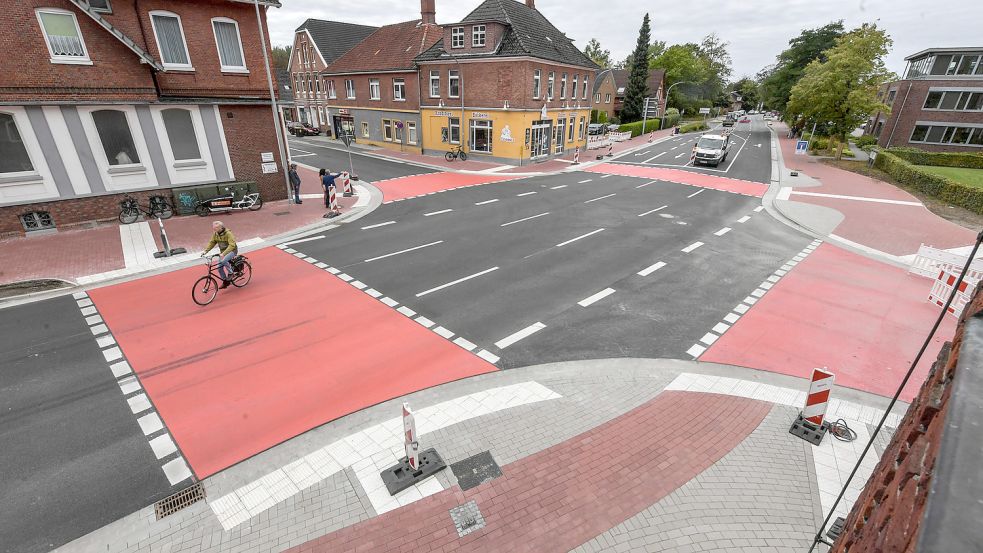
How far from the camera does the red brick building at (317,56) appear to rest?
4547 centimetres

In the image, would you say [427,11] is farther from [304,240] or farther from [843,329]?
[843,329]

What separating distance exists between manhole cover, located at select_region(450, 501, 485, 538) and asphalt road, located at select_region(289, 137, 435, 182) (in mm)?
22685

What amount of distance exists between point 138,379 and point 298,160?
2789 centimetres

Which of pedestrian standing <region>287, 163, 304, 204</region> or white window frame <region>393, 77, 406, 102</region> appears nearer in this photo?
pedestrian standing <region>287, 163, 304, 204</region>

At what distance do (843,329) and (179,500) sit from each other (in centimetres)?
1258

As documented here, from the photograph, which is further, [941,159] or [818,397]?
[941,159]

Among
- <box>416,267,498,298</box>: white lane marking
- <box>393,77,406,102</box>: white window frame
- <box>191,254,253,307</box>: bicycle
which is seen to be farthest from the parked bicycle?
<box>393,77,406,102</box>: white window frame

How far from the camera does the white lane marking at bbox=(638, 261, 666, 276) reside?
41.4ft

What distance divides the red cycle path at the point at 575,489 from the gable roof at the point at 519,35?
27010 millimetres

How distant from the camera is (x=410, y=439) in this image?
5.79 m

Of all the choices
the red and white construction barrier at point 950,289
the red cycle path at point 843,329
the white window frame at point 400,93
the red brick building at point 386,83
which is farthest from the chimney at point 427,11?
the red and white construction barrier at point 950,289

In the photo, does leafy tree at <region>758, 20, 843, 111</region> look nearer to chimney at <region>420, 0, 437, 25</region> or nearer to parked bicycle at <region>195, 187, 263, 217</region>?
chimney at <region>420, 0, 437, 25</region>

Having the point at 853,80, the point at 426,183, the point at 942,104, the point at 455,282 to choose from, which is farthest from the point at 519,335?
the point at 942,104

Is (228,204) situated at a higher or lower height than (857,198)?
higher
